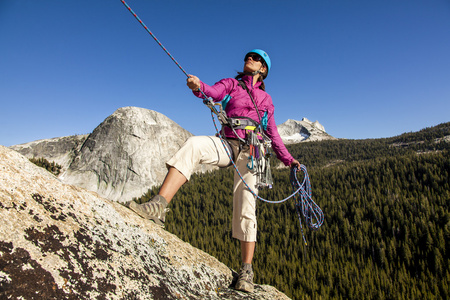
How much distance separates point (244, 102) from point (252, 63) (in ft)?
2.21

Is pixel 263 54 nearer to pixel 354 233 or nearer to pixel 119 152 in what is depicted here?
pixel 354 233

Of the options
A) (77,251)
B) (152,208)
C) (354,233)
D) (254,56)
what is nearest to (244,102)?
(254,56)

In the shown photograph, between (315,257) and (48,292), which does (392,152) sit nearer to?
(315,257)

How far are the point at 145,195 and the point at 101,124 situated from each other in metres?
8.04

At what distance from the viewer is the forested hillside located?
7.38 meters

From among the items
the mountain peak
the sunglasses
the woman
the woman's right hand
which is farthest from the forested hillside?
the mountain peak

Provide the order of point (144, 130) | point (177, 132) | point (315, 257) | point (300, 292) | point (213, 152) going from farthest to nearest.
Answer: point (177, 132) < point (144, 130) < point (315, 257) < point (300, 292) < point (213, 152)

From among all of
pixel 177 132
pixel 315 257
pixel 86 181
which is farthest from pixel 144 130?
pixel 315 257

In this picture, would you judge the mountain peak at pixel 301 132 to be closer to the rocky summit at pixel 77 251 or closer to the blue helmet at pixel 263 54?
the blue helmet at pixel 263 54

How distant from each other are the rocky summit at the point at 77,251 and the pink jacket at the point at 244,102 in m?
1.63

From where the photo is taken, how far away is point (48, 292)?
1.39 m

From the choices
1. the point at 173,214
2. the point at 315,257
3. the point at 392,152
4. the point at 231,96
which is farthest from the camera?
the point at 392,152

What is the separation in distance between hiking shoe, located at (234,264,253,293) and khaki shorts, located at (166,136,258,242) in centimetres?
37

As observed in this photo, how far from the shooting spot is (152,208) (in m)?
2.53
